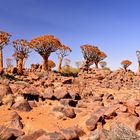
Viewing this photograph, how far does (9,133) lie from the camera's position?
6.64 meters

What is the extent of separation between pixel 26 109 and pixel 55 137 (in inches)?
123

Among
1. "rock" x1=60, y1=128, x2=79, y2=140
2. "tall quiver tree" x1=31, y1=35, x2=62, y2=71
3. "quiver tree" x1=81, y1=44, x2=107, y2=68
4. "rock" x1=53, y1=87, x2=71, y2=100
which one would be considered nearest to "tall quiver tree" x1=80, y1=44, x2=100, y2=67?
"quiver tree" x1=81, y1=44, x2=107, y2=68

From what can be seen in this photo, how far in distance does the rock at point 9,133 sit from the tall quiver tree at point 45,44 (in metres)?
29.6

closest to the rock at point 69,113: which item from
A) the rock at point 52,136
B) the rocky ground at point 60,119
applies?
the rocky ground at point 60,119

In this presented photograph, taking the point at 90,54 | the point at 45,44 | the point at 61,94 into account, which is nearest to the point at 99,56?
the point at 90,54

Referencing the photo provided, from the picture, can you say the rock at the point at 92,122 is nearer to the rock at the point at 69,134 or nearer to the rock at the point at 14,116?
the rock at the point at 69,134

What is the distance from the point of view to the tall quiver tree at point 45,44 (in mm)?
36188

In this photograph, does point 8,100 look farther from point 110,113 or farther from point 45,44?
point 45,44

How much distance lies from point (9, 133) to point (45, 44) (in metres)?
30.2

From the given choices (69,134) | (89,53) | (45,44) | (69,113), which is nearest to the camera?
(69,134)

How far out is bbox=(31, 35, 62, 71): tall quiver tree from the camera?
3619 centimetres

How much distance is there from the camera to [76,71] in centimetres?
4184

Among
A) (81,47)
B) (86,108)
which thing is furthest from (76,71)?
(86,108)

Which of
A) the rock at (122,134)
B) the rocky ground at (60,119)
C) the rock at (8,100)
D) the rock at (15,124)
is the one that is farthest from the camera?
the rock at (8,100)
